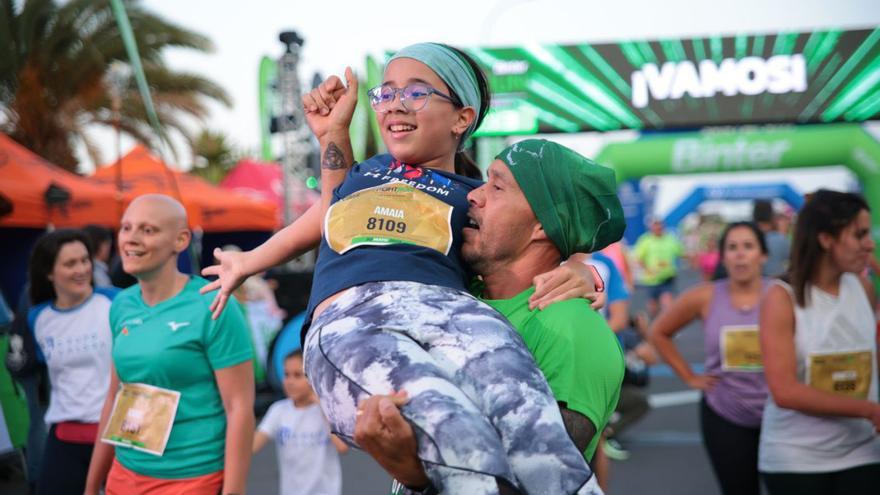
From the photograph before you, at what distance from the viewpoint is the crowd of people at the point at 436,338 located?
5.63ft

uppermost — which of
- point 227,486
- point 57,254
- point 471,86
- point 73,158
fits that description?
point 73,158

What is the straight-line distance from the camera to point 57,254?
4648 millimetres

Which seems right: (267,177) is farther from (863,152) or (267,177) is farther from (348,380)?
(348,380)

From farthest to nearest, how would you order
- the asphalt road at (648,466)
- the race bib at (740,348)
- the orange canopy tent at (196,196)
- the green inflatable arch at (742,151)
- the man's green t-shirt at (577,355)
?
the green inflatable arch at (742,151) → the orange canopy tent at (196,196) → the asphalt road at (648,466) → the race bib at (740,348) → the man's green t-shirt at (577,355)

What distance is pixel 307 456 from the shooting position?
4.75 meters

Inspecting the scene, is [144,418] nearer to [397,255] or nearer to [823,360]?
[397,255]

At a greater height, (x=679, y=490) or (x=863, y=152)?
(x=863, y=152)

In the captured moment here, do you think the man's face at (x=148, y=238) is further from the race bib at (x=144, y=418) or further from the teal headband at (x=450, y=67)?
the teal headband at (x=450, y=67)

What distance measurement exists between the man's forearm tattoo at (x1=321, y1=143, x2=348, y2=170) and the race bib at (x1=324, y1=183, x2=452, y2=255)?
0.74 feet

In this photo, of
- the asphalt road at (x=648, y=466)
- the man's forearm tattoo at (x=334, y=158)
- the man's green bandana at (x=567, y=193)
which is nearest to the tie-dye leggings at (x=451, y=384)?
the man's green bandana at (x=567, y=193)

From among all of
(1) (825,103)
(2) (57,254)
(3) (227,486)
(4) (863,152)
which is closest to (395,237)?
(3) (227,486)

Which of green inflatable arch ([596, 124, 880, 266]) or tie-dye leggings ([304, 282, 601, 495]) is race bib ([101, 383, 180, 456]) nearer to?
tie-dye leggings ([304, 282, 601, 495])

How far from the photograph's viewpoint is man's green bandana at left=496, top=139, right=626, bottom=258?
1974mm

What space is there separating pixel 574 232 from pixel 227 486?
1810 millimetres
